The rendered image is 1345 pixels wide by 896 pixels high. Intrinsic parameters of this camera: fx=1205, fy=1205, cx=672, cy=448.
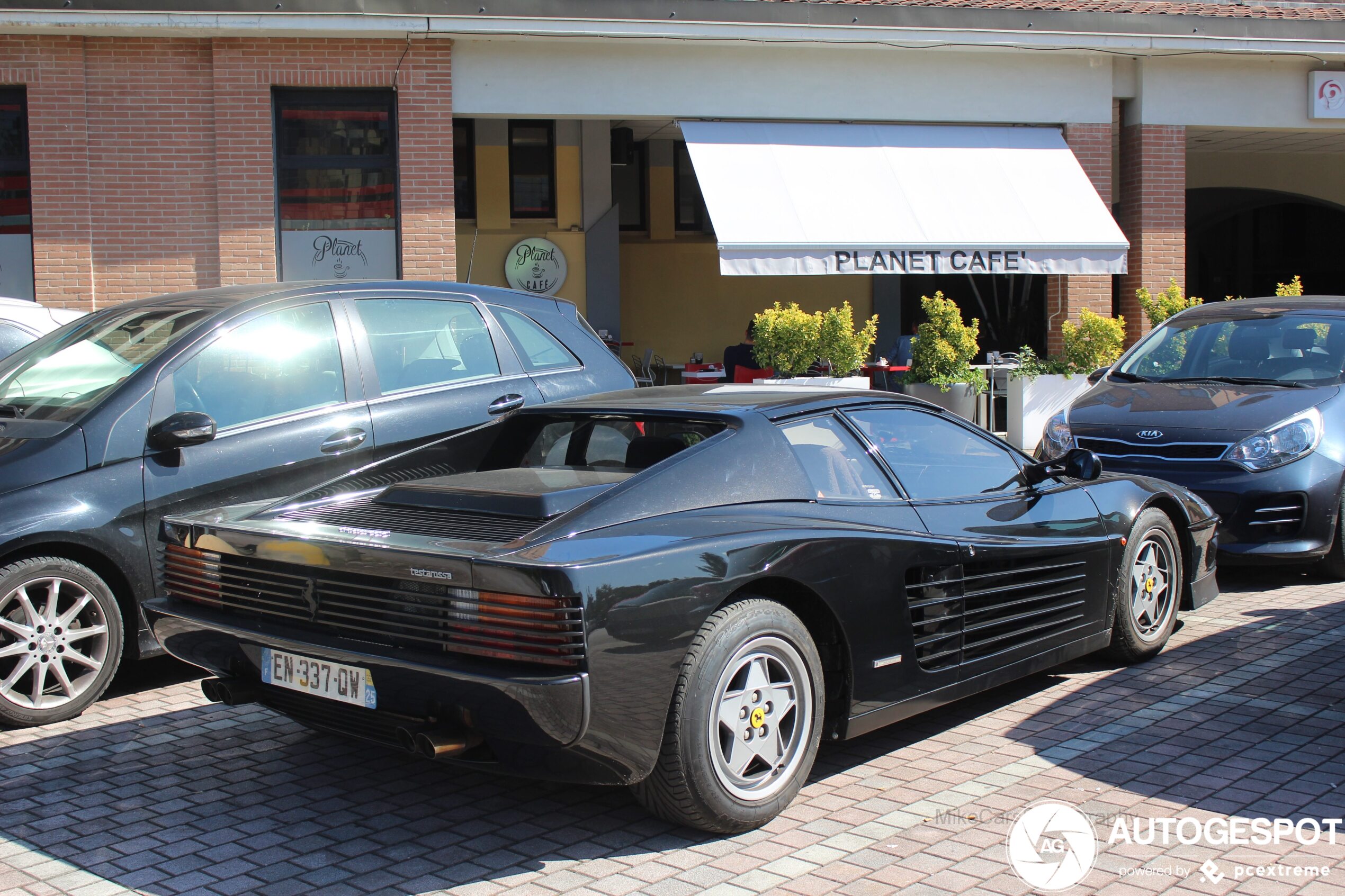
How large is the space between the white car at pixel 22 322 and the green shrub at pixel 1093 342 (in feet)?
36.1

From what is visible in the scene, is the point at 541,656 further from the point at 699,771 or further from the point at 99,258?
the point at 99,258

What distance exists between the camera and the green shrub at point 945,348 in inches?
531

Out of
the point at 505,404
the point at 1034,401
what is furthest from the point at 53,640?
the point at 1034,401

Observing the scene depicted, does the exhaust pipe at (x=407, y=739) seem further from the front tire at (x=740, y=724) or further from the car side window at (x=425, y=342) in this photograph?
the car side window at (x=425, y=342)

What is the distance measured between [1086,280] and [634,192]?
728cm

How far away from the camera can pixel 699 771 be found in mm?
3541

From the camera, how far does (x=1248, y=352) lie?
8188mm

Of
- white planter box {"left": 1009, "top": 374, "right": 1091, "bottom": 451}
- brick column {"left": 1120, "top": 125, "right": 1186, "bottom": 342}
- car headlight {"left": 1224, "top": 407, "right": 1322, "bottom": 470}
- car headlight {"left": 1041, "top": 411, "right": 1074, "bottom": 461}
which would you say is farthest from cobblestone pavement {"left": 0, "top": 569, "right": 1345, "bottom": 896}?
brick column {"left": 1120, "top": 125, "right": 1186, "bottom": 342}

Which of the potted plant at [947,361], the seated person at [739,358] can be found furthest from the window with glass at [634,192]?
the potted plant at [947,361]

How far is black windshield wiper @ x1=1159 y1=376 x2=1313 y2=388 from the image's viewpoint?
7.66m

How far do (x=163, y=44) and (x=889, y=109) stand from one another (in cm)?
828

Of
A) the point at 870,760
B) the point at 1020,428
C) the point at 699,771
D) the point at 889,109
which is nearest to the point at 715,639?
the point at 699,771

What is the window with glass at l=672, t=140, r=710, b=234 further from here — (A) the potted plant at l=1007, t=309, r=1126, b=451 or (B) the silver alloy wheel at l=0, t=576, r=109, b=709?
(B) the silver alloy wheel at l=0, t=576, r=109, b=709

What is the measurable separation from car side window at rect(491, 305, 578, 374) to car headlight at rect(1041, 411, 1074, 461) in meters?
3.17
